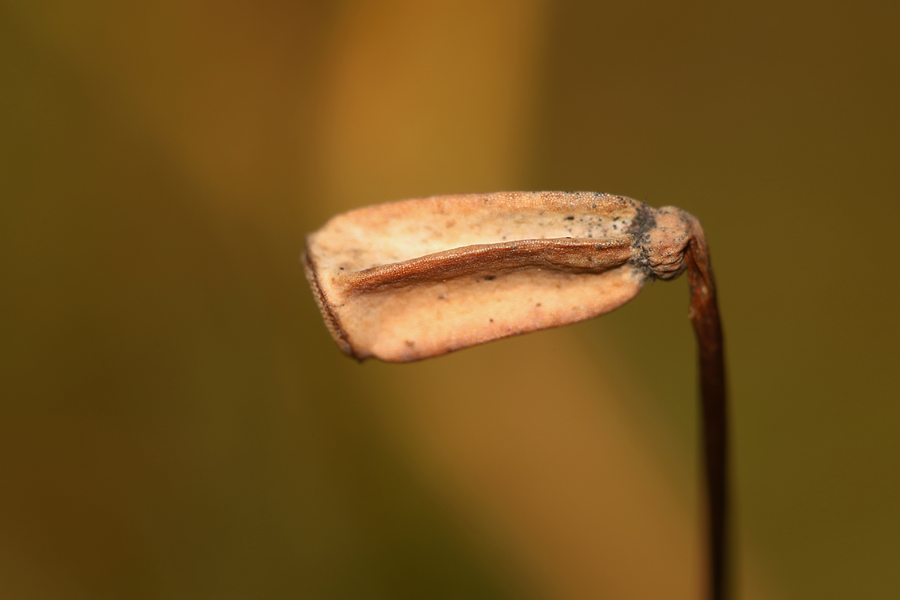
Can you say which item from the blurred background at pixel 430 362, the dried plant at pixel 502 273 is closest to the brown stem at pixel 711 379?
the dried plant at pixel 502 273

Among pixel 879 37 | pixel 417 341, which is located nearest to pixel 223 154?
pixel 417 341

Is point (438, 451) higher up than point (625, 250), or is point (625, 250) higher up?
point (625, 250)

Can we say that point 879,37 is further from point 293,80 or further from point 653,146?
point 293,80

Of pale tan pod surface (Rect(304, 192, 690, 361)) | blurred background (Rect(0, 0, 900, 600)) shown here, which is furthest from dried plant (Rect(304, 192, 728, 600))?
blurred background (Rect(0, 0, 900, 600))

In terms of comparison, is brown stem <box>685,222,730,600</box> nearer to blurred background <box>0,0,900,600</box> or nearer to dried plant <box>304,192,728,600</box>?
dried plant <box>304,192,728,600</box>

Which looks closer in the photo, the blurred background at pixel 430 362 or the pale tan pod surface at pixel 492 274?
the pale tan pod surface at pixel 492 274

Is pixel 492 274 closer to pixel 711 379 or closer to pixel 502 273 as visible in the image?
pixel 502 273

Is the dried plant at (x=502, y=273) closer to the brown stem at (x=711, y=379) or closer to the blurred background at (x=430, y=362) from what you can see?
the brown stem at (x=711, y=379)
